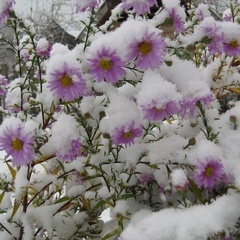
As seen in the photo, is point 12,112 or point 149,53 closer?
point 149,53

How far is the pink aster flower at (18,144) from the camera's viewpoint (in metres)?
0.95

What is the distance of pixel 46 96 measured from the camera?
1.10 meters

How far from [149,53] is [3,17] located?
0.47 meters

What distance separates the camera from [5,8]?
45.3 inches

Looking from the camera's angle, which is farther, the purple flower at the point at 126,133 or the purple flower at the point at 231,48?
the purple flower at the point at 231,48

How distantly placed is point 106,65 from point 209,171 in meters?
0.31

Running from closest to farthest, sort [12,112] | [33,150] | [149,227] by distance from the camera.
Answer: [149,227]
[33,150]
[12,112]

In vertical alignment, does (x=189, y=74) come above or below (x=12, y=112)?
below

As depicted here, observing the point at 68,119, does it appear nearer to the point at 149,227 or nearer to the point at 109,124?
the point at 109,124

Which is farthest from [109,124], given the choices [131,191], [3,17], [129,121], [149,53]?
[3,17]

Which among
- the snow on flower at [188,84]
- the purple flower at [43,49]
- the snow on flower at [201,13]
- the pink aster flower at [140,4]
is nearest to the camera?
the snow on flower at [188,84]

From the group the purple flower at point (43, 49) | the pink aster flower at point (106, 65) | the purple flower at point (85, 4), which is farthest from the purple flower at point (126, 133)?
the purple flower at point (43, 49)

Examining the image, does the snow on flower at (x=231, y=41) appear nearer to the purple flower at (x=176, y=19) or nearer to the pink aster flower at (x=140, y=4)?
the purple flower at (x=176, y=19)

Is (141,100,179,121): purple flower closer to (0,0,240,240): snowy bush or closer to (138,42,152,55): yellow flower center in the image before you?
(0,0,240,240): snowy bush
